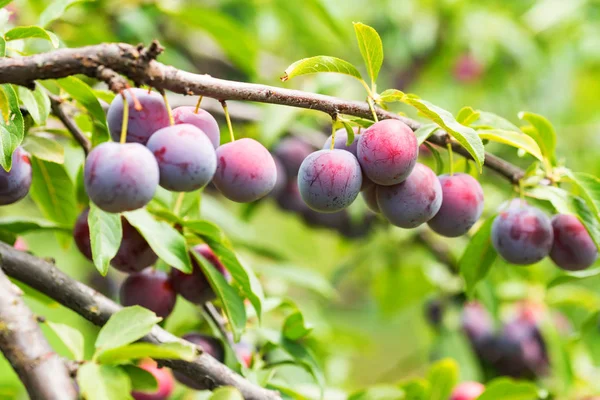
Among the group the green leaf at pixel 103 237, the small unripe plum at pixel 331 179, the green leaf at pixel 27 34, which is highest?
the green leaf at pixel 27 34

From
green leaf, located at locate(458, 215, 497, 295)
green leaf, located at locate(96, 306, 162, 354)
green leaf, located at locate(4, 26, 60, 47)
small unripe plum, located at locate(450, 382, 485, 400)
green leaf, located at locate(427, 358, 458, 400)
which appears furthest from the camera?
small unripe plum, located at locate(450, 382, 485, 400)

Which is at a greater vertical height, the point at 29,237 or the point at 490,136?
the point at 490,136

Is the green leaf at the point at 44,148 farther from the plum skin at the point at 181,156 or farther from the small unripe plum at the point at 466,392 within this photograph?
the small unripe plum at the point at 466,392

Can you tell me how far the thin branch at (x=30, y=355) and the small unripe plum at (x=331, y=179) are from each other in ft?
1.15

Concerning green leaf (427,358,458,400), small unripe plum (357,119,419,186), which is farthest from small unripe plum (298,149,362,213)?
green leaf (427,358,458,400)

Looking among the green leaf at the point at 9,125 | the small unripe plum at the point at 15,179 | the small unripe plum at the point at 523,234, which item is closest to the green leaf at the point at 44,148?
the small unripe plum at the point at 15,179

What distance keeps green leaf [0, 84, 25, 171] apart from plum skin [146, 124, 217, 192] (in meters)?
0.19

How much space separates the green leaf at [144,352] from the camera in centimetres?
70

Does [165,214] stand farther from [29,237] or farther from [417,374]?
[417,374]

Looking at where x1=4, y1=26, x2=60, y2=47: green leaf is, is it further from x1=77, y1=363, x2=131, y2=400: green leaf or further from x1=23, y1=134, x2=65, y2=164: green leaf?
x1=77, y1=363, x2=131, y2=400: green leaf

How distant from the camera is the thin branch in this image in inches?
26.0

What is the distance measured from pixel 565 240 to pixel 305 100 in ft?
1.62

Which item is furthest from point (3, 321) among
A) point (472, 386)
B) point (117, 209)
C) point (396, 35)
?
point (396, 35)

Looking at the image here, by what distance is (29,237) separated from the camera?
2473 mm
